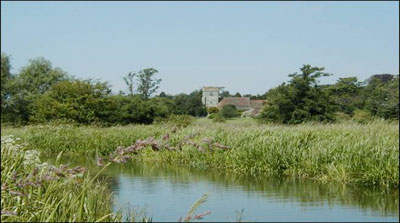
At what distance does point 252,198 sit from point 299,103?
2271cm

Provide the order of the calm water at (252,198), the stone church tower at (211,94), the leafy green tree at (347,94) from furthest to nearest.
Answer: the stone church tower at (211,94) < the leafy green tree at (347,94) < the calm water at (252,198)

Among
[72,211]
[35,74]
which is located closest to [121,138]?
[72,211]

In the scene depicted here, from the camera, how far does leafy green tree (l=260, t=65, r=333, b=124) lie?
100ft

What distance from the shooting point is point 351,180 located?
1066 cm

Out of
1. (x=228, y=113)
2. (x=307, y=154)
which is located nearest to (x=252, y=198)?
(x=307, y=154)

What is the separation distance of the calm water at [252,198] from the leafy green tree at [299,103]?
18.9 meters

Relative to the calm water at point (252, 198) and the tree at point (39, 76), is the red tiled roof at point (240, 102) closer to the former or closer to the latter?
the tree at point (39, 76)

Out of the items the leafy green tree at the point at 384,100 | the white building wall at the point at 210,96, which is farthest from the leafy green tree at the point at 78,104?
the white building wall at the point at 210,96

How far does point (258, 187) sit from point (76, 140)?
36.6 ft

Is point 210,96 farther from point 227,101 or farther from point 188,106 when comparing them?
point 188,106

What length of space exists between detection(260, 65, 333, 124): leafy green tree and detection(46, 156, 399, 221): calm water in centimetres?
1887

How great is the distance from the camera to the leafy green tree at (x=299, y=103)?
3058 cm

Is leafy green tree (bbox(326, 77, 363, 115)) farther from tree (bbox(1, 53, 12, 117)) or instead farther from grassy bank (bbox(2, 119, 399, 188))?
tree (bbox(1, 53, 12, 117))

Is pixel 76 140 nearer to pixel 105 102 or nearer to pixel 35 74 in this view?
pixel 105 102
